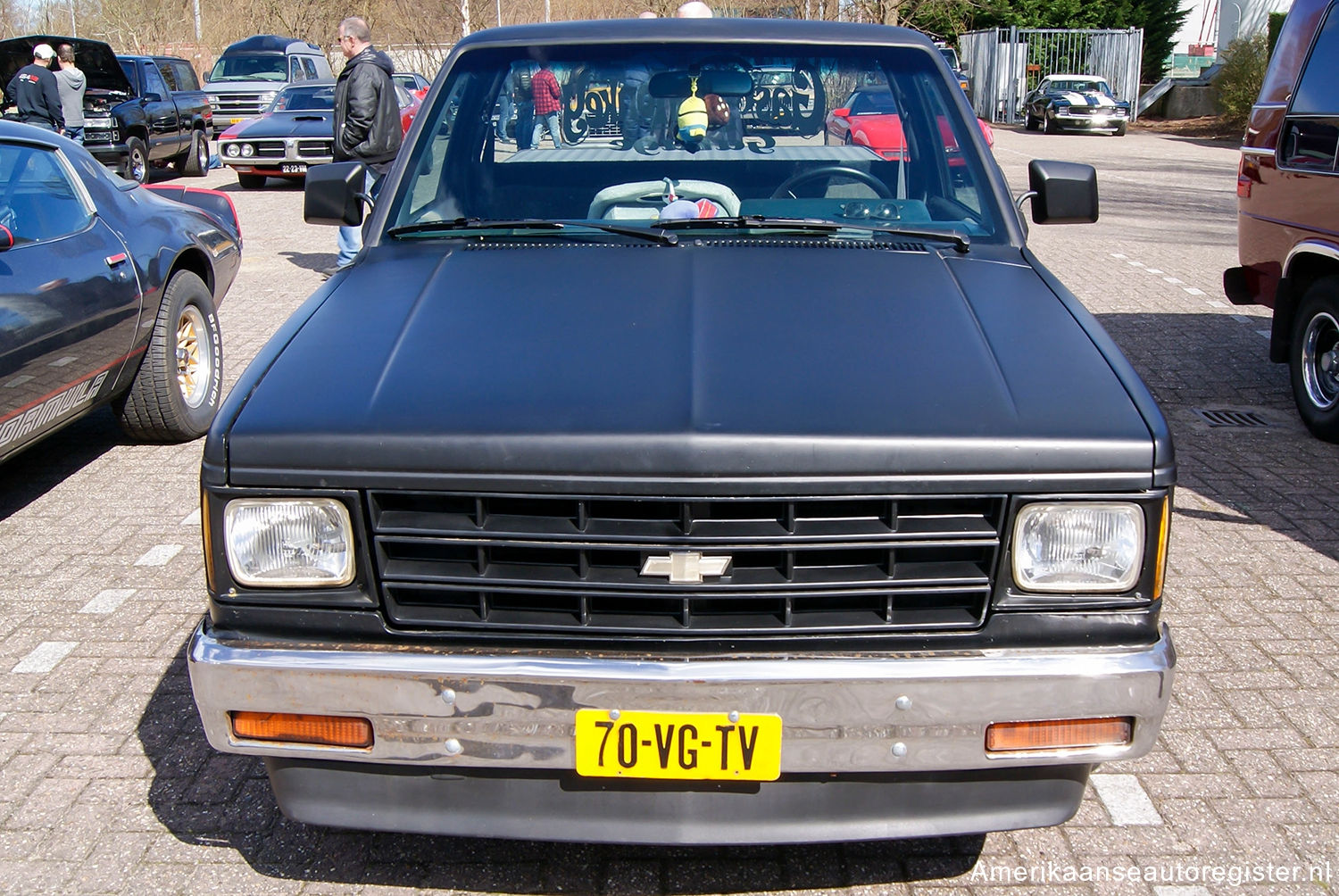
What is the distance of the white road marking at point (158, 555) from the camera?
470cm

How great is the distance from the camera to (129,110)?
16.5 meters

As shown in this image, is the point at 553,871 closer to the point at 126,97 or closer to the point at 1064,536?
the point at 1064,536

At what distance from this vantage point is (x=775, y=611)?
7.83 feet

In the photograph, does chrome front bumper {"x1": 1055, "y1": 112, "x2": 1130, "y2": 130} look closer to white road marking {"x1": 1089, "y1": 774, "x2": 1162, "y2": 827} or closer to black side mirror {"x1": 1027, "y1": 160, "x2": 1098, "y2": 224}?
black side mirror {"x1": 1027, "y1": 160, "x2": 1098, "y2": 224}

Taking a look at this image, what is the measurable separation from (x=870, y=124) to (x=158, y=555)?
127 inches

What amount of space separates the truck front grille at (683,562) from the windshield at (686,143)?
1437 millimetres

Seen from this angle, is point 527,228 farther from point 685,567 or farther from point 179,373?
point 179,373

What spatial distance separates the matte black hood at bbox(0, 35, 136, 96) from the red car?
15.7 metres

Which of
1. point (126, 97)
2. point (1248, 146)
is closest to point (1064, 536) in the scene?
point (1248, 146)

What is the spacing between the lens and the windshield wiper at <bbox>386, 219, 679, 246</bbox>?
3273 mm

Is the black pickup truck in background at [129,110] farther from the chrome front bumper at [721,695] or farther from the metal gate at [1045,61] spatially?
the metal gate at [1045,61]

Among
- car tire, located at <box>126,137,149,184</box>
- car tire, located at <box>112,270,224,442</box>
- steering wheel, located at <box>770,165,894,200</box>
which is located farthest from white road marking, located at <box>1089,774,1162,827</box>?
car tire, located at <box>126,137,149,184</box>

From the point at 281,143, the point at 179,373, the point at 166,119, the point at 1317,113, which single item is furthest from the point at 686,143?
the point at 166,119

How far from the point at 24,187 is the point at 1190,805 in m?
5.31
